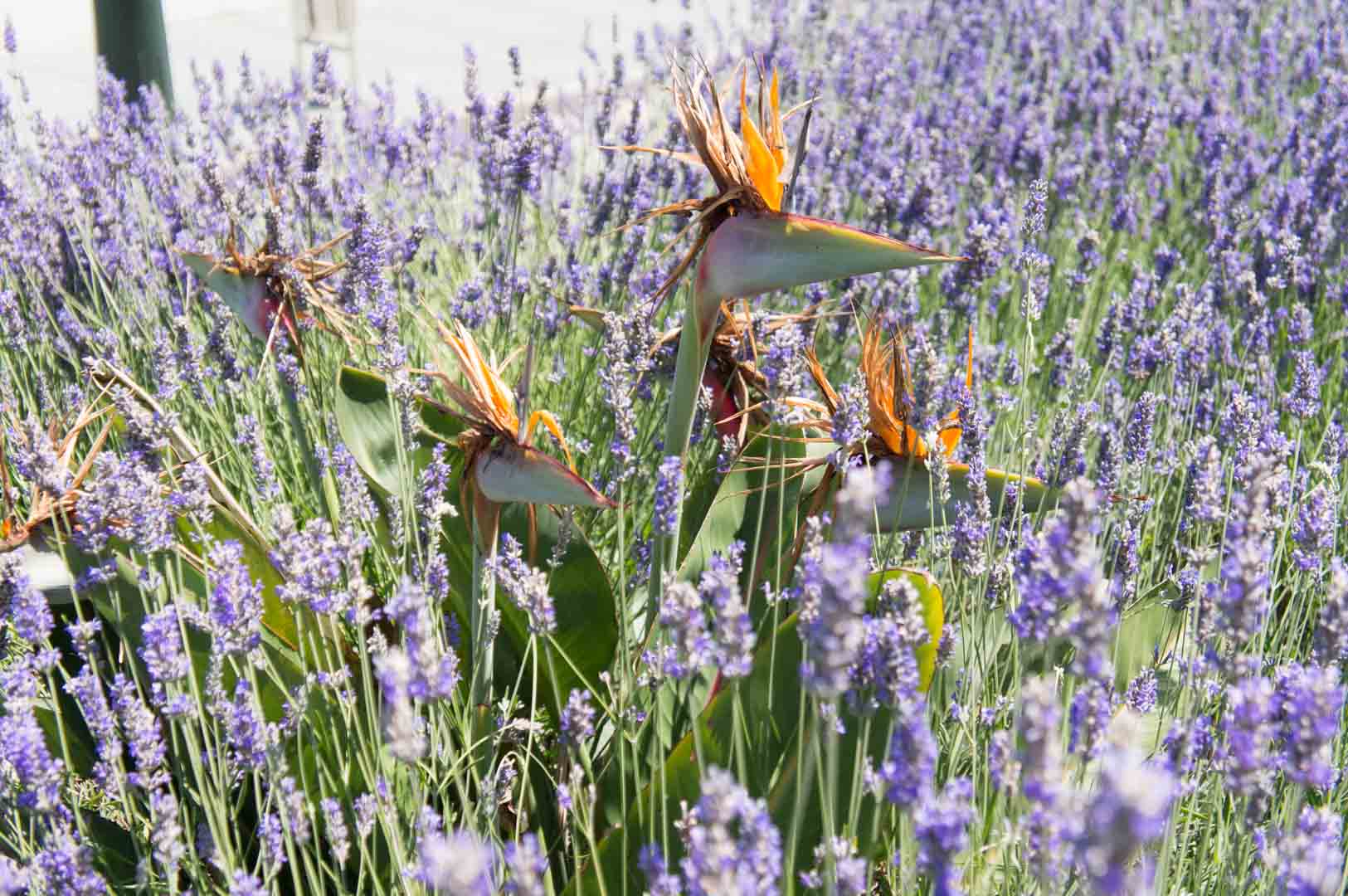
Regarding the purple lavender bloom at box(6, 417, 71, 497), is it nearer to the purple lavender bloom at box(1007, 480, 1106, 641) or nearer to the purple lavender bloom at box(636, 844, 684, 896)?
the purple lavender bloom at box(636, 844, 684, 896)

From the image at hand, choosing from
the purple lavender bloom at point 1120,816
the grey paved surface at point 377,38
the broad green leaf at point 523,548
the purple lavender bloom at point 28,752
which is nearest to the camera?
the purple lavender bloom at point 1120,816

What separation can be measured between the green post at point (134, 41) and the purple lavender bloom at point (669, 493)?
13.5 ft

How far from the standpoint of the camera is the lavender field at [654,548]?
1.25 meters

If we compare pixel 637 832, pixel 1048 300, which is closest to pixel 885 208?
pixel 1048 300

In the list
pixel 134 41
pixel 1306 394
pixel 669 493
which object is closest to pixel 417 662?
pixel 669 493

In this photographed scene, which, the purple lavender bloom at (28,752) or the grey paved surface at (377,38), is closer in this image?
the purple lavender bloom at (28,752)

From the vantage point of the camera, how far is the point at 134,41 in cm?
514

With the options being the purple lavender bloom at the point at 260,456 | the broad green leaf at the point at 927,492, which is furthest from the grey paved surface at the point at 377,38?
the broad green leaf at the point at 927,492

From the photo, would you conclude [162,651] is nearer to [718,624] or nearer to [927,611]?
[718,624]

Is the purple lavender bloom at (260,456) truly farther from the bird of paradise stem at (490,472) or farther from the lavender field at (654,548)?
the bird of paradise stem at (490,472)

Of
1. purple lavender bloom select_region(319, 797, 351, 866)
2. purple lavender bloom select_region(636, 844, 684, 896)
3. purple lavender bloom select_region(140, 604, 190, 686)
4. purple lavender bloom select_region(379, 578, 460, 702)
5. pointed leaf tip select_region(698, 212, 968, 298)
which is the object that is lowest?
purple lavender bloom select_region(319, 797, 351, 866)

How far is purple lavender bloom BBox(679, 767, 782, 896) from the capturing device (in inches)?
36.8

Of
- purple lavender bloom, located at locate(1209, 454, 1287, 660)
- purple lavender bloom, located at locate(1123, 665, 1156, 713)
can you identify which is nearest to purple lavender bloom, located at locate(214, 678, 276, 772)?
purple lavender bloom, located at locate(1209, 454, 1287, 660)

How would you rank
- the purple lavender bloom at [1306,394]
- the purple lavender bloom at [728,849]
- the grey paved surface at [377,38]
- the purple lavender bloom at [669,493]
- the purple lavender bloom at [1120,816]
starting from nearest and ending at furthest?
the purple lavender bloom at [1120,816] < the purple lavender bloom at [728,849] < the purple lavender bloom at [669,493] < the purple lavender bloom at [1306,394] < the grey paved surface at [377,38]
